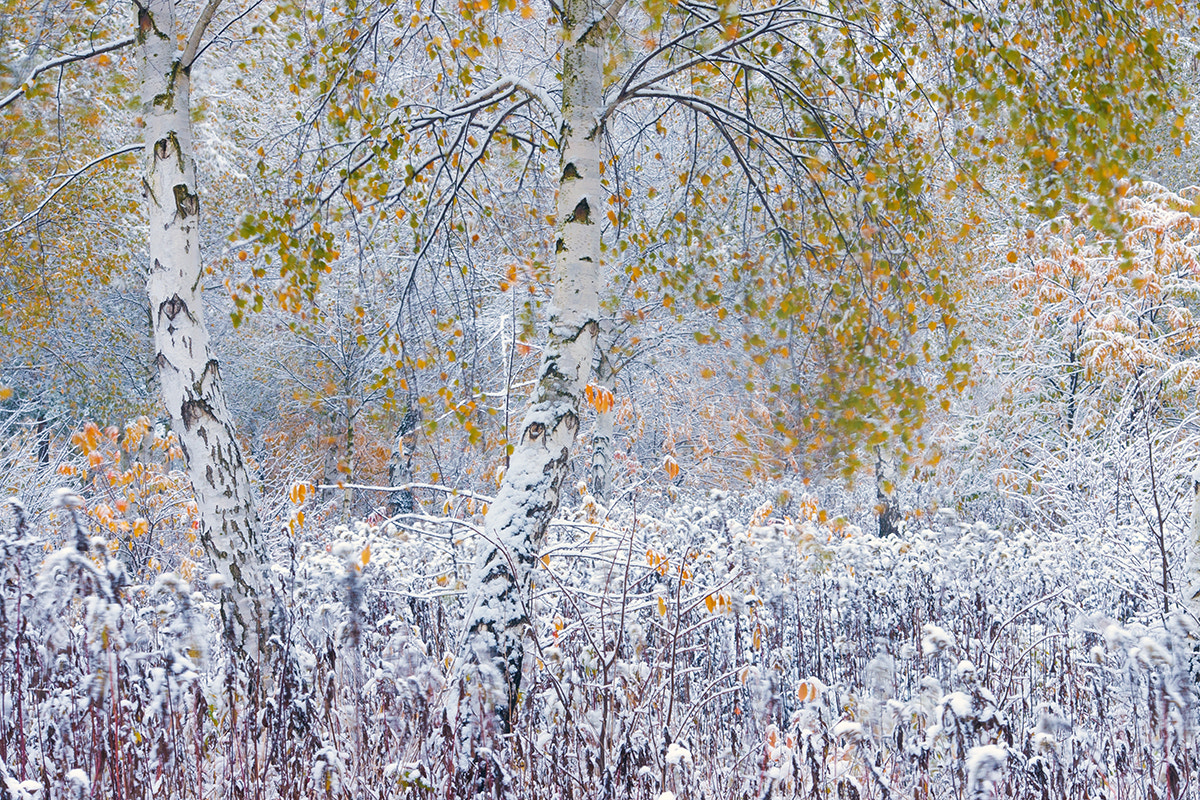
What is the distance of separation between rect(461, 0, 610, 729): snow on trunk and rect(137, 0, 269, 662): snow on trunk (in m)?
1.40

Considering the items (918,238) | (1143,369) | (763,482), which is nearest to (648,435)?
(763,482)

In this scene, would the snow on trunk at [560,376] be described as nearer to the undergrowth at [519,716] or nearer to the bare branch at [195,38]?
the undergrowth at [519,716]

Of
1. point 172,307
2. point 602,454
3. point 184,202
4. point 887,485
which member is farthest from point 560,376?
point 887,485

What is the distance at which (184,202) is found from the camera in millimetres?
3992

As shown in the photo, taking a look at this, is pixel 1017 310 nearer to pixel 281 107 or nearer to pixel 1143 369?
pixel 1143 369

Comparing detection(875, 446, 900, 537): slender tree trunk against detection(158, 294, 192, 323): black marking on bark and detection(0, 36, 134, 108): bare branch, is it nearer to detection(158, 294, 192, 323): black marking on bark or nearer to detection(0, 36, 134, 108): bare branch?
detection(158, 294, 192, 323): black marking on bark

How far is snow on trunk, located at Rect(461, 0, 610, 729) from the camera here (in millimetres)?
3242

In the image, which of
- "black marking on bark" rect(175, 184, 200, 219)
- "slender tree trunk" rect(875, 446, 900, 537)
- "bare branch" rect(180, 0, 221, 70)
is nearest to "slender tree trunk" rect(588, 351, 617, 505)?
"slender tree trunk" rect(875, 446, 900, 537)

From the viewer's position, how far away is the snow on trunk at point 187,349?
3.91m

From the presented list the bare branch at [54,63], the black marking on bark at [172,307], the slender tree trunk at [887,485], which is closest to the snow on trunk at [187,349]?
the black marking on bark at [172,307]

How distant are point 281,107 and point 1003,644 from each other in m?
10.5

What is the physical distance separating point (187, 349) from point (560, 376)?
6.16 feet

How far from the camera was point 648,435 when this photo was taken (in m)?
15.3

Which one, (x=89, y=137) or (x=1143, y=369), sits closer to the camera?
(x=89, y=137)
